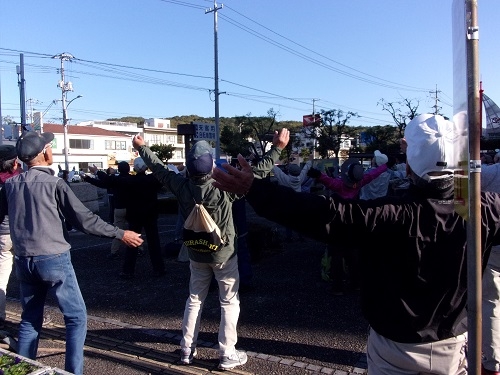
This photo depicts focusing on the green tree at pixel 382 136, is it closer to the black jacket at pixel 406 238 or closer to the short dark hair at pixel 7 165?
the short dark hair at pixel 7 165

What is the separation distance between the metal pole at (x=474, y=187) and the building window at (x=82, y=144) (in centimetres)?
6574

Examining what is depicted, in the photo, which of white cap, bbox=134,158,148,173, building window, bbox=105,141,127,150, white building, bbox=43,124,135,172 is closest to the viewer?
white cap, bbox=134,158,148,173

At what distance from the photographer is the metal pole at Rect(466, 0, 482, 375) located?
1.31 metres

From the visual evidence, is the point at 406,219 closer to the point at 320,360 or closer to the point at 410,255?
the point at 410,255

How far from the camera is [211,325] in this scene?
457 centimetres

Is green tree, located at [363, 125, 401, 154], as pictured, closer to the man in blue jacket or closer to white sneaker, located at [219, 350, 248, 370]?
white sneaker, located at [219, 350, 248, 370]

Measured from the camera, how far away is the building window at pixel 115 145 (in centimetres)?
6712

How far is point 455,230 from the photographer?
1685 millimetres

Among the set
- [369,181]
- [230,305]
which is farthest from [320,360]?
[369,181]

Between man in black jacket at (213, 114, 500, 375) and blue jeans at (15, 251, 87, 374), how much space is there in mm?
1939

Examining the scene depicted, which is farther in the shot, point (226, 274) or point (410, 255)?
point (226, 274)

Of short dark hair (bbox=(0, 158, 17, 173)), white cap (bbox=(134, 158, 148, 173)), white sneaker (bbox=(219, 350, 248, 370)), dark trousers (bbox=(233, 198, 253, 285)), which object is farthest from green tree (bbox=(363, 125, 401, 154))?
white sneaker (bbox=(219, 350, 248, 370))

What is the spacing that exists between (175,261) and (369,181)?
3642 millimetres

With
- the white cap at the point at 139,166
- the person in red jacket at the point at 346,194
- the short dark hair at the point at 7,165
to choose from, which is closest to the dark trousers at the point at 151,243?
the white cap at the point at 139,166
